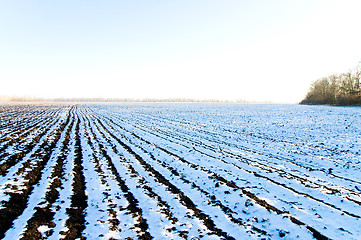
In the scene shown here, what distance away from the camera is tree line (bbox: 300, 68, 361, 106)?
51.9 m

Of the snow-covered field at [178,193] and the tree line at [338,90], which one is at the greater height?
the tree line at [338,90]

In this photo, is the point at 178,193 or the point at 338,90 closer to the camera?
the point at 178,193

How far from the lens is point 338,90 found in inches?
2425

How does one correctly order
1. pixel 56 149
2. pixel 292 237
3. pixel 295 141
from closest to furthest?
pixel 292 237
pixel 56 149
pixel 295 141

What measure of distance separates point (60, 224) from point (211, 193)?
12.3 ft

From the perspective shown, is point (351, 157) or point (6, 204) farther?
point (351, 157)

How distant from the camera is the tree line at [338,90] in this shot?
51.9m

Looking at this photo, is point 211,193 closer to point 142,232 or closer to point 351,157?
point 142,232

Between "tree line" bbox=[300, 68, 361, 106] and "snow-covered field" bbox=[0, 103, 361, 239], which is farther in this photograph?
"tree line" bbox=[300, 68, 361, 106]

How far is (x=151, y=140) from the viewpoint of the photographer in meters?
14.1

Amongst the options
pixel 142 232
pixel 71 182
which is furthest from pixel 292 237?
pixel 71 182

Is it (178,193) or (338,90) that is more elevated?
(338,90)

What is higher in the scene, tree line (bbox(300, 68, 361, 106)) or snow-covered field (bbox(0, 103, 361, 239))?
tree line (bbox(300, 68, 361, 106))

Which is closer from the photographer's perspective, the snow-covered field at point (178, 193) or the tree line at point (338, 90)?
the snow-covered field at point (178, 193)
